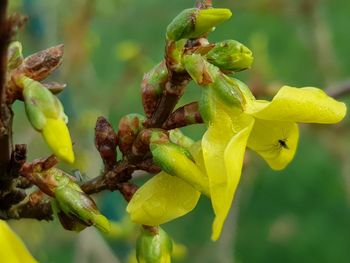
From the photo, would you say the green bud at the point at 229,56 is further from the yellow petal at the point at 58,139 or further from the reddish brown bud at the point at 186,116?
the yellow petal at the point at 58,139

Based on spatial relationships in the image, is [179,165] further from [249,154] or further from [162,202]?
[249,154]

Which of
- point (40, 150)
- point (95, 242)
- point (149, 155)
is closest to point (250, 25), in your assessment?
point (40, 150)

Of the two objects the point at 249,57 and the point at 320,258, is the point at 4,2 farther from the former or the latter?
the point at 320,258

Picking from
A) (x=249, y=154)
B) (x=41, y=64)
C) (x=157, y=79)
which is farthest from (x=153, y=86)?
(x=249, y=154)

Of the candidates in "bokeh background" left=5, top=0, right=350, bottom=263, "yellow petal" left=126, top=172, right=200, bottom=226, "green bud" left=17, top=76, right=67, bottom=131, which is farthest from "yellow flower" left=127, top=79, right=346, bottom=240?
"bokeh background" left=5, top=0, right=350, bottom=263

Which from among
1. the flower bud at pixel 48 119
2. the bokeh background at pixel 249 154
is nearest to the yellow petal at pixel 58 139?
the flower bud at pixel 48 119

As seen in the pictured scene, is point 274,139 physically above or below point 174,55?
below
